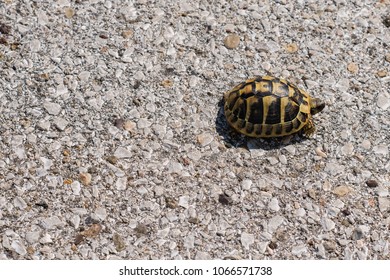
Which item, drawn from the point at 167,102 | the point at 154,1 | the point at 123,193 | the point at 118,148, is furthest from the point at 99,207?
the point at 154,1

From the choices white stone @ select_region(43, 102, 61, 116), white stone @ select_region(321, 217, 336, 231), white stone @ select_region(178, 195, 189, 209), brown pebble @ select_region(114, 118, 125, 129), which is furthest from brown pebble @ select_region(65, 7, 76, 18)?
white stone @ select_region(321, 217, 336, 231)

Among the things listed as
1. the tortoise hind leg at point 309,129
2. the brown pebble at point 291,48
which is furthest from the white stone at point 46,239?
the brown pebble at point 291,48

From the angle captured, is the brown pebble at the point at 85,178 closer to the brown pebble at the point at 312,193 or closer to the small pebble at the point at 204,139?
the small pebble at the point at 204,139

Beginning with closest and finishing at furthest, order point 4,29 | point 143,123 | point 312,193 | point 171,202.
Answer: point 171,202
point 312,193
point 143,123
point 4,29

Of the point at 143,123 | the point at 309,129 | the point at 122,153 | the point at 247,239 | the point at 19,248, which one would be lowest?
the point at 19,248

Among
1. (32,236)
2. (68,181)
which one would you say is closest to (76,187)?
(68,181)

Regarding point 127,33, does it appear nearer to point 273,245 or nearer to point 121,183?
point 121,183

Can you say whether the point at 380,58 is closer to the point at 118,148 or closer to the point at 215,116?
the point at 215,116
